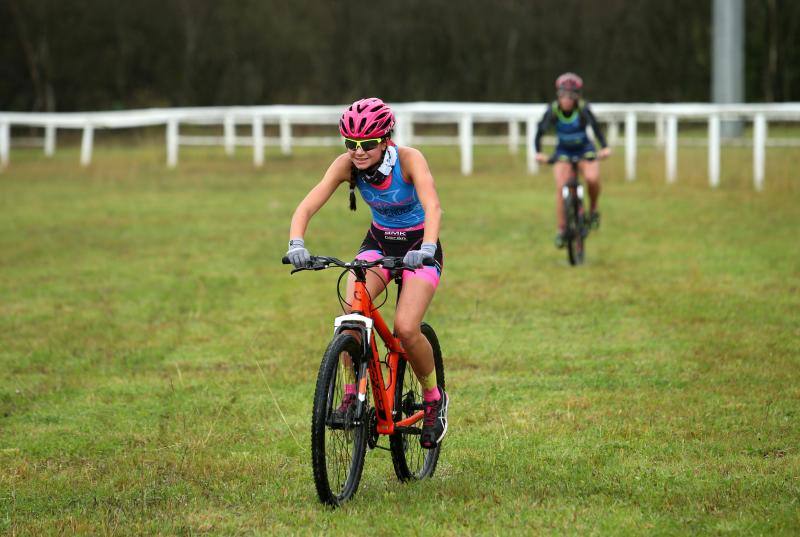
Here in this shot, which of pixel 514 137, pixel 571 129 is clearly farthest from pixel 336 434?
pixel 514 137

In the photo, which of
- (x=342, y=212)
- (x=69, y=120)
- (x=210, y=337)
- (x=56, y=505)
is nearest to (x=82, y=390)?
(x=210, y=337)

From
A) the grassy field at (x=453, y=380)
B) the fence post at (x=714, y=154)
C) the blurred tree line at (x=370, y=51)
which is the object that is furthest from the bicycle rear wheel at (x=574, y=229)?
the blurred tree line at (x=370, y=51)

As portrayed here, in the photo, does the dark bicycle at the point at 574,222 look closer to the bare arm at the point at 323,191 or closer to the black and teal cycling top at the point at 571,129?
the black and teal cycling top at the point at 571,129

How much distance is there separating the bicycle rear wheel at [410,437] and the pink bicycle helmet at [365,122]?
1.04 meters

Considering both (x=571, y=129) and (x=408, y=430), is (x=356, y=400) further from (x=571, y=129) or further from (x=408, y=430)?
(x=571, y=129)

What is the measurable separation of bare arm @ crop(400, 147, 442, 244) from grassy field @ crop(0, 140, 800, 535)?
1255 millimetres

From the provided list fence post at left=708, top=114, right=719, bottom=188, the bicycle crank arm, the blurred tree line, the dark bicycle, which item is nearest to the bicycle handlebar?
the bicycle crank arm

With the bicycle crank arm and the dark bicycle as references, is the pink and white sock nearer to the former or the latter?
the bicycle crank arm

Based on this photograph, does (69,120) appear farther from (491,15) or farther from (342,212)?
(491,15)

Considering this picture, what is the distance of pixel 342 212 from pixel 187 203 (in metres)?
3.21

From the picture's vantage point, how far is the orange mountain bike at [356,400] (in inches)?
230

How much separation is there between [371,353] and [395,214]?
92 cm

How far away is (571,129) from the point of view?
14992mm

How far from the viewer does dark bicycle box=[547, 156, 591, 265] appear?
14508mm
